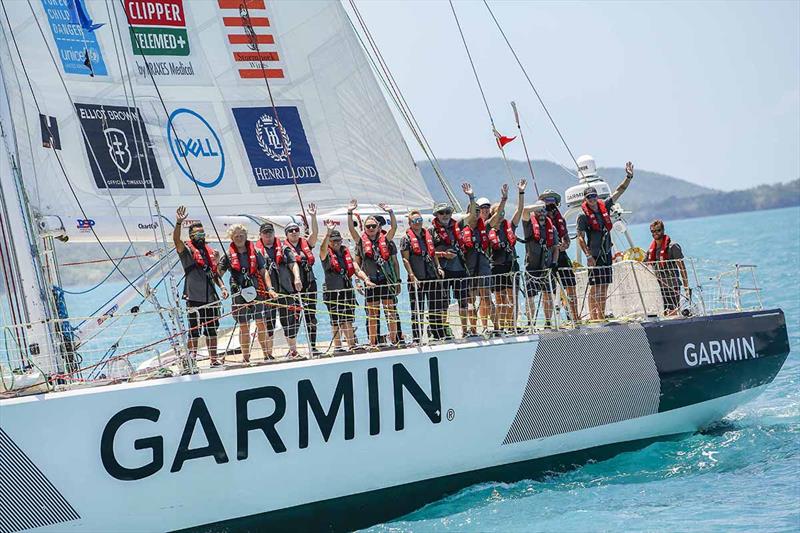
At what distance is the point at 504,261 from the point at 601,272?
1.35 m

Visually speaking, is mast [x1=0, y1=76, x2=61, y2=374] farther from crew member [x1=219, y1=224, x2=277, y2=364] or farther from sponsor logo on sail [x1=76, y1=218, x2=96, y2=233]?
crew member [x1=219, y1=224, x2=277, y2=364]

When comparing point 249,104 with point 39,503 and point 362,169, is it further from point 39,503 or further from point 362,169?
point 39,503

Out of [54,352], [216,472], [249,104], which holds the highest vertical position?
[249,104]

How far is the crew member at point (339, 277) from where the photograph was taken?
984 cm

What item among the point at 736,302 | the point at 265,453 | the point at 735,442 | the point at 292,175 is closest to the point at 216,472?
the point at 265,453

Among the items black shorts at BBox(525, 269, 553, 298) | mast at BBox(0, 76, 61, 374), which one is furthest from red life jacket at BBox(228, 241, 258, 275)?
black shorts at BBox(525, 269, 553, 298)

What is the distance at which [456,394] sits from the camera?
9914 millimetres

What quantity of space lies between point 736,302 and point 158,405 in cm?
694

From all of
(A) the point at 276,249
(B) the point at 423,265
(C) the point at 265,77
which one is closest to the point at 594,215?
(B) the point at 423,265

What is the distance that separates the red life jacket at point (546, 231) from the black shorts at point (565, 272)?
391 mm

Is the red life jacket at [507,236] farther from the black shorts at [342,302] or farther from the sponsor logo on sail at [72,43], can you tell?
the sponsor logo on sail at [72,43]

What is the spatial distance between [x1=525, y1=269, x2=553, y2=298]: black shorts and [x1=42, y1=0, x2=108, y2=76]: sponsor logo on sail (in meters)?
4.94

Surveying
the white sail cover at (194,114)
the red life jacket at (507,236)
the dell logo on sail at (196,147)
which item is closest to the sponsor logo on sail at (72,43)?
the white sail cover at (194,114)

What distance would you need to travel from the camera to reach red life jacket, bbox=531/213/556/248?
1077 cm
